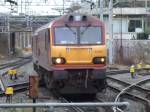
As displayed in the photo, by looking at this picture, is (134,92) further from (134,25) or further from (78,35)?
(134,25)

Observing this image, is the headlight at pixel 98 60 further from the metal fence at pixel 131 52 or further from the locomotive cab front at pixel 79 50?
the metal fence at pixel 131 52

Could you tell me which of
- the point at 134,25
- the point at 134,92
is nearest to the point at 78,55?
the point at 134,92

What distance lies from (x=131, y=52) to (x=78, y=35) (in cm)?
3136

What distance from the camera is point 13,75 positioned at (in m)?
29.2

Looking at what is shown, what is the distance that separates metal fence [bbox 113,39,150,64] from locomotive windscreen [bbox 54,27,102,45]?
83.6 ft

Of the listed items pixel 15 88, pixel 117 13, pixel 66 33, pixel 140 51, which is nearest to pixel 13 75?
pixel 15 88

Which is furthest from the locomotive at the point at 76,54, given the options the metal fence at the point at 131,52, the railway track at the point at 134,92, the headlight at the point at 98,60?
the metal fence at the point at 131,52

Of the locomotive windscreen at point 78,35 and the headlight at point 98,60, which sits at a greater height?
the locomotive windscreen at point 78,35

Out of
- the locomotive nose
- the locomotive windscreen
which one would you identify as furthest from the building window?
the locomotive nose

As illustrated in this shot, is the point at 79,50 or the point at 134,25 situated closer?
the point at 79,50

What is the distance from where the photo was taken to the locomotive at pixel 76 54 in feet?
58.3

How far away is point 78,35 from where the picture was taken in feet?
60.1

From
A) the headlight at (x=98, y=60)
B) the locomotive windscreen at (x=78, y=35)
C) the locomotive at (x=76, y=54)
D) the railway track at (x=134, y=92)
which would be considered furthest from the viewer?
the locomotive windscreen at (x=78, y=35)

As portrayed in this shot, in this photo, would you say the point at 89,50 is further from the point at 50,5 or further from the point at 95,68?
the point at 50,5
